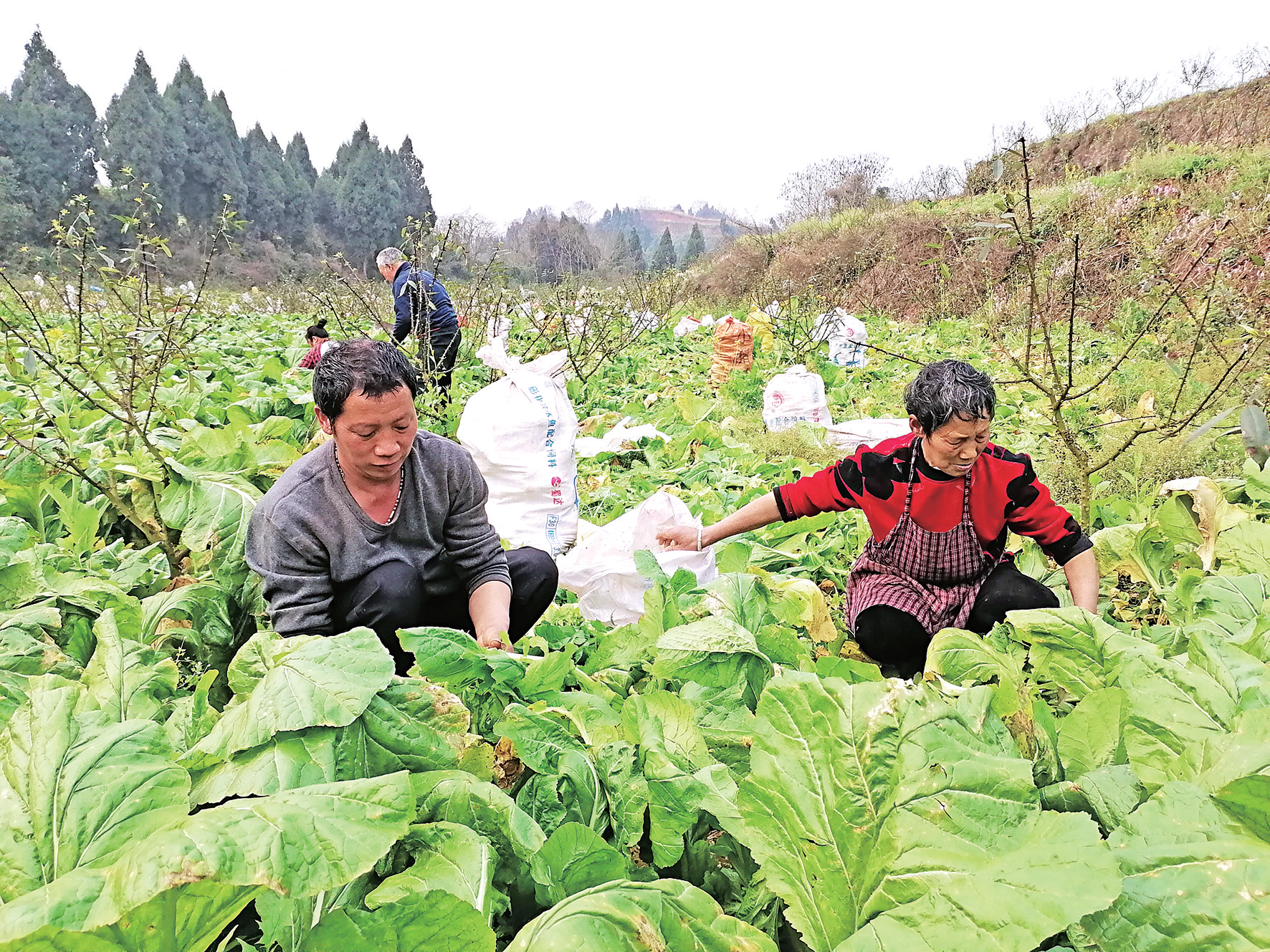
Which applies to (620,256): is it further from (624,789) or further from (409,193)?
(409,193)

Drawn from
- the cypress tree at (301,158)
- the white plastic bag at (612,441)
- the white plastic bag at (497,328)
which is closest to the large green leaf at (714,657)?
the white plastic bag at (612,441)

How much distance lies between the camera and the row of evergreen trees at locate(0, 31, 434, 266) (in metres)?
38.9

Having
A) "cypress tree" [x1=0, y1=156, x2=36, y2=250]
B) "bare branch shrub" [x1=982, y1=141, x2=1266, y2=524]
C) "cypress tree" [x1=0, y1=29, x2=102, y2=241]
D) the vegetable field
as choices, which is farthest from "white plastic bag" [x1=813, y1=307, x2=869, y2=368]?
"cypress tree" [x1=0, y1=29, x2=102, y2=241]

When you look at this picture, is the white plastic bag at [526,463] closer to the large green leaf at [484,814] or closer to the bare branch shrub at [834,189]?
the large green leaf at [484,814]

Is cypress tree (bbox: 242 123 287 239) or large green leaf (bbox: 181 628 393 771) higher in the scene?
cypress tree (bbox: 242 123 287 239)

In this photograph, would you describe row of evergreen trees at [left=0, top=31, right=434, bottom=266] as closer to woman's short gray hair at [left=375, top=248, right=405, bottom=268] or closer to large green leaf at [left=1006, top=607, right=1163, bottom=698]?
woman's short gray hair at [left=375, top=248, right=405, bottom=268]

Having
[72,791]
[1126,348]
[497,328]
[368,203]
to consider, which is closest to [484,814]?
[72,791]

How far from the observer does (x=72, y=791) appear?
840 mm

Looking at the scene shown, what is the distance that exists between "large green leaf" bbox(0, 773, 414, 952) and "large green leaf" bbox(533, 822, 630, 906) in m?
0.22

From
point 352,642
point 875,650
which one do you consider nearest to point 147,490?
point 352,642

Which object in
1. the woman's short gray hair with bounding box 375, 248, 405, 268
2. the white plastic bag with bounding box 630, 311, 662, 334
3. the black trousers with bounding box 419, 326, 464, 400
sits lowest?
the black trousers with bounding box 419, 326, 464, 400

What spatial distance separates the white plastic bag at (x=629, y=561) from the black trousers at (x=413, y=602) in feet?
0.64

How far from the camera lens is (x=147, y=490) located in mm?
2793

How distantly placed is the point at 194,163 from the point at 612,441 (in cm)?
5195
